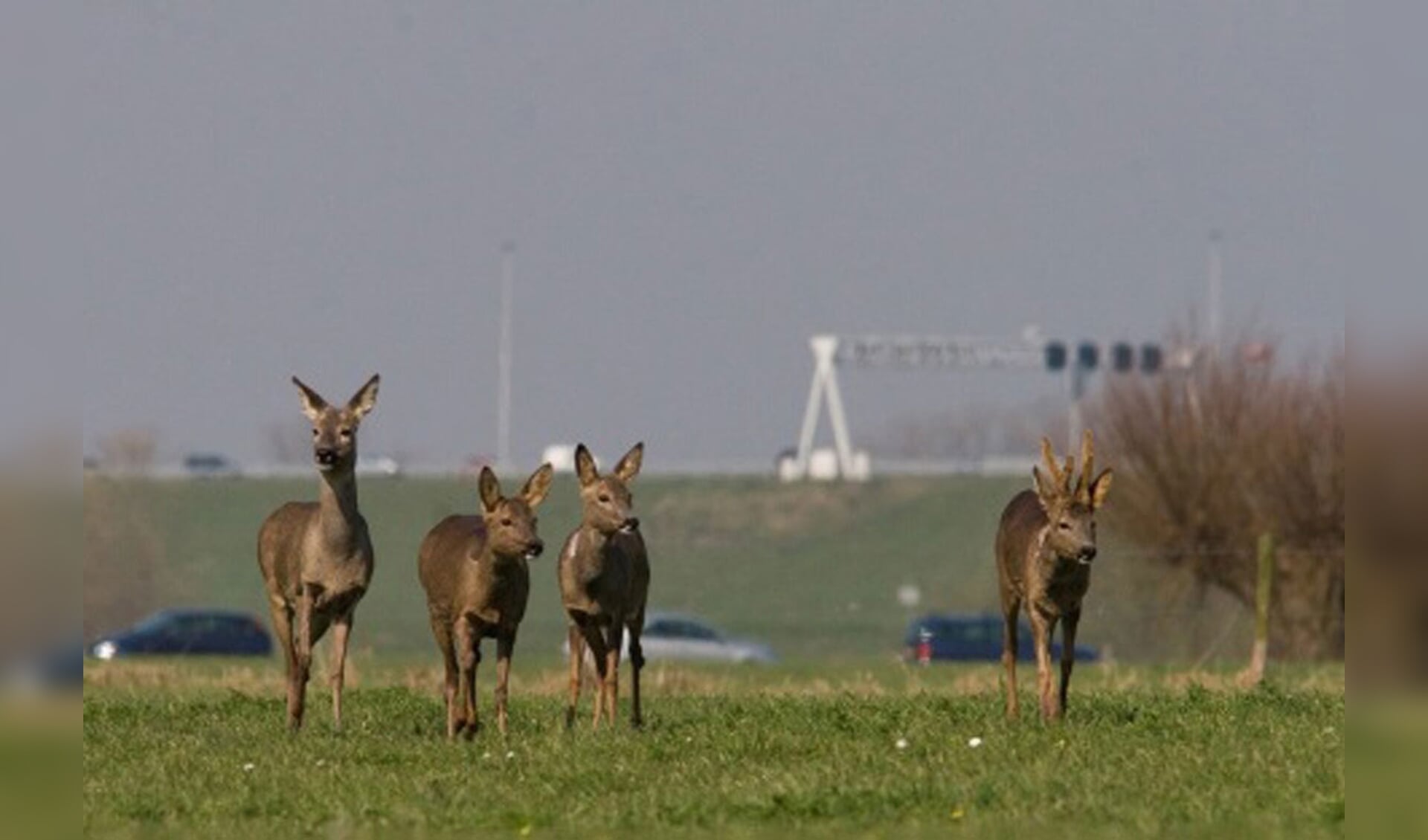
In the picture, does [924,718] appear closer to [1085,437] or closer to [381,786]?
[1085,437]

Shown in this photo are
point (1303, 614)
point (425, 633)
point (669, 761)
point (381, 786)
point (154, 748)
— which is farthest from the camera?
point (425, 633)

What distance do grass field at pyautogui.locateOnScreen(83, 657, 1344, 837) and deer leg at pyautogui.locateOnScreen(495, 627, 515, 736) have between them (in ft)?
0.70

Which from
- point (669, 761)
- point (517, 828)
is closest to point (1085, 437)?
point (669, 761)

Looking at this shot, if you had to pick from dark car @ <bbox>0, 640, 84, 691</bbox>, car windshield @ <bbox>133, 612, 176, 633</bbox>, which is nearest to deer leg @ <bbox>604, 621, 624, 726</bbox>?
dark car @ <bbox>0, 640, 84, 691</bbox>

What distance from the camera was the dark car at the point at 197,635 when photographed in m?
60.7

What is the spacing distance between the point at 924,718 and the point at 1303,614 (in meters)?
33.5

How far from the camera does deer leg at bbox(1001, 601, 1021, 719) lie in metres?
23.2

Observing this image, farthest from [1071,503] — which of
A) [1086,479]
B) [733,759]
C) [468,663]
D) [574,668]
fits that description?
[733,759]

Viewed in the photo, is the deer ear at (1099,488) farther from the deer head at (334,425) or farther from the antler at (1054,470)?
the deer head at (334,425)

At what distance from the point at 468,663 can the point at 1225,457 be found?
4109 cm

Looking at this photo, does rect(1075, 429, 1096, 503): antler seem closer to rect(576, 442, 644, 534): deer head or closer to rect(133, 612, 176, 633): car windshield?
rect(576, 442, 644, 534): deer head

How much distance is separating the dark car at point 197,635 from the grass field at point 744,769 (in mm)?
34055

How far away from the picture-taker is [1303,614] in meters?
54.5

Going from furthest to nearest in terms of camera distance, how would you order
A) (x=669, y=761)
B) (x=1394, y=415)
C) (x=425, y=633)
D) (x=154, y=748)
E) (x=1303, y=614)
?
(x=425, y=633) < (x=1303, y=614) < (x=154, y=748) < (x=669, y=761) < (x=1394, y=415)
